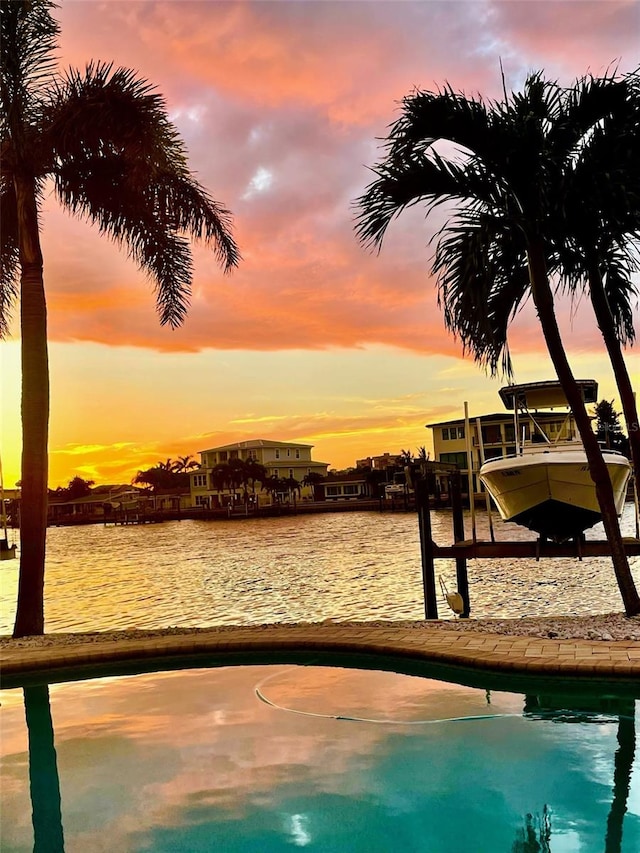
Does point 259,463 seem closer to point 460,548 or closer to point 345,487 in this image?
point 345,487

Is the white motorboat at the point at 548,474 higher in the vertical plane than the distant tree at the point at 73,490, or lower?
lower

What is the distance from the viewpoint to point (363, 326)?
25391mm

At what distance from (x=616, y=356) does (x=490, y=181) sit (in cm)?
351

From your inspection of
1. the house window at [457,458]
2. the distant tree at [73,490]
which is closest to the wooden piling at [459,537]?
the house window at [457,458]

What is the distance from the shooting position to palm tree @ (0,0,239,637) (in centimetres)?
1116

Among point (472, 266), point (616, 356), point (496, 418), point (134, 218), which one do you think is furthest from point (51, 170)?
point (496, 418)

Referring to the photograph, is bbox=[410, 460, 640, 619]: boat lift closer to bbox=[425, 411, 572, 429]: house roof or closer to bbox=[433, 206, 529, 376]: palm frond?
bbox=[433, 206, 529, 376]: palm frond

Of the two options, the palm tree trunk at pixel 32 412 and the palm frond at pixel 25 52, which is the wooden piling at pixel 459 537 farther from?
the palm frond at pixel 25 52

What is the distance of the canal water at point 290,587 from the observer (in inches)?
784

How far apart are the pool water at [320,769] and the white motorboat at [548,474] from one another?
9.09 meters

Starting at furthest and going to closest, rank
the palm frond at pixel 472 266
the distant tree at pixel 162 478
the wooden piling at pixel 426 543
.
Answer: the distant tree at pixel 162 478
the wooden piling at pixel 426 543
the palm frond at pixel 472 266

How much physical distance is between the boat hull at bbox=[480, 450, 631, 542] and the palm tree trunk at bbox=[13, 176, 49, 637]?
9.73 metres

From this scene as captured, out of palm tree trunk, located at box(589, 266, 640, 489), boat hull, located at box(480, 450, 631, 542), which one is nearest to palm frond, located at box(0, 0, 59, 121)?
palm tree trunk, located at box(589, 266, 640, 489)

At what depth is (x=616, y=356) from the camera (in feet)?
38.8
